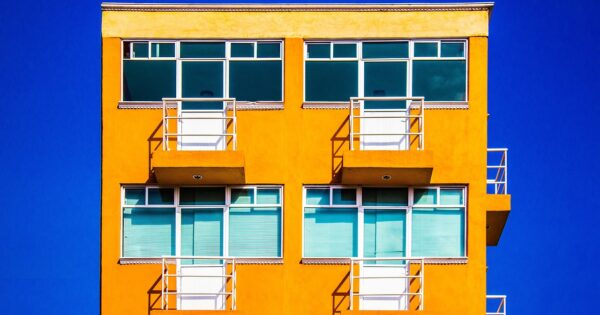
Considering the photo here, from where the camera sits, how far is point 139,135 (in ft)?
70.5

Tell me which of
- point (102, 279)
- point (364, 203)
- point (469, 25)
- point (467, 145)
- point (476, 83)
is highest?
point (469, 25)

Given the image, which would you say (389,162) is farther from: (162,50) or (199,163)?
(162,50)

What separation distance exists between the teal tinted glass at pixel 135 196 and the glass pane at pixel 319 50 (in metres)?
4.97

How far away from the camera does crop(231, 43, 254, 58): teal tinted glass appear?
21766 mm

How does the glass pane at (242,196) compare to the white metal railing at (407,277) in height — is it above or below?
above

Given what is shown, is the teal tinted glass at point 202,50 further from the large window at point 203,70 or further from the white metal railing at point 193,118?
the white metal railing at point 193,118

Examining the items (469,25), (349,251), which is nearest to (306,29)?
(469,25)

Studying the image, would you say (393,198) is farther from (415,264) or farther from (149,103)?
(149,103)

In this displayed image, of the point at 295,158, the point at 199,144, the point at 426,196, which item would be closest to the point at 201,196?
the point at 199,144

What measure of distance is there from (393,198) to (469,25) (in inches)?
172

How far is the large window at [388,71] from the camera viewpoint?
21.5m

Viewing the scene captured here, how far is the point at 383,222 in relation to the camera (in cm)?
2125

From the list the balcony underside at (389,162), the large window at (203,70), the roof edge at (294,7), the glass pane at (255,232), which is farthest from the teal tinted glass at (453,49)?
the glass pane at (255,232)

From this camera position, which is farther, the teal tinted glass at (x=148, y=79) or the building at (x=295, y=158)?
the teal tinted glass at (x=148, y=79)
